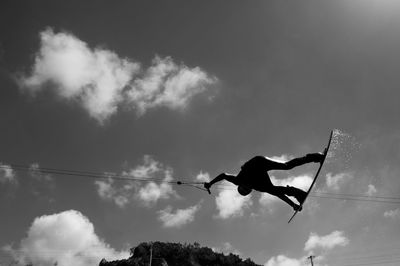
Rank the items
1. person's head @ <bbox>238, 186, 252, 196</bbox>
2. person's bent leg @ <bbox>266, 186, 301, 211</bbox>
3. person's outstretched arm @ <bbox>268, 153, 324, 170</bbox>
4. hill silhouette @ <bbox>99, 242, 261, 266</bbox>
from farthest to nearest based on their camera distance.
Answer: hill silhouette @ <bbox>99, 242, 261, 266</bbox> < person's bent leg @ <bbox>266, 186, 301, 211</bbox> < person's head @ <bbox>238, 186, 252, 196</bbox> < person's outstretched arm @ <bbox>268, 153, 324, 170</bbox>

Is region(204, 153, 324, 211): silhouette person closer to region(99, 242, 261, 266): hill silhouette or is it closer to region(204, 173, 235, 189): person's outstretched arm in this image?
region(204, 173, 235, 189): person's outstretched arm

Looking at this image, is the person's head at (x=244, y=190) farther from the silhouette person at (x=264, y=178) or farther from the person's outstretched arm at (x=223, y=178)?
the person's outstretched arm at (x=223, y=178)

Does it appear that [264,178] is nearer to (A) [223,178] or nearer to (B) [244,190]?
(B) [244,190]

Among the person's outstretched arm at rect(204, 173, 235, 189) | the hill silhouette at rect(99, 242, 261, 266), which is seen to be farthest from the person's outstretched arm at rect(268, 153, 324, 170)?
the hill silhouette at rect(99, 242, 261, 266)

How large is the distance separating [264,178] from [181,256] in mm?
82920

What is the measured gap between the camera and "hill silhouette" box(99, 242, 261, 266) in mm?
84625

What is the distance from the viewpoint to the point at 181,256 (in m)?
87.3

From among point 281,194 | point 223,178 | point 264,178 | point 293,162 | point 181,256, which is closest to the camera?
point 293,162

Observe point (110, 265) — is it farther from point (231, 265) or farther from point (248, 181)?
point (248, 181)

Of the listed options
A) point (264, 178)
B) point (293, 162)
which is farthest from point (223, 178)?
point (293, 162)

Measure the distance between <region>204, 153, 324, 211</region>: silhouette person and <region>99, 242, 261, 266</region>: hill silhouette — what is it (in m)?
78.0

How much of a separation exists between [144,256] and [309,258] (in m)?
39.8

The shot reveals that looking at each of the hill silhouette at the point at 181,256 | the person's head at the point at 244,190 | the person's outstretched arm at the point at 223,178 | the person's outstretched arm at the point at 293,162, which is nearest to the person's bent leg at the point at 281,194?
the person's head at the point at 244,190

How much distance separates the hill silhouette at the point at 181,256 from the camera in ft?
278
